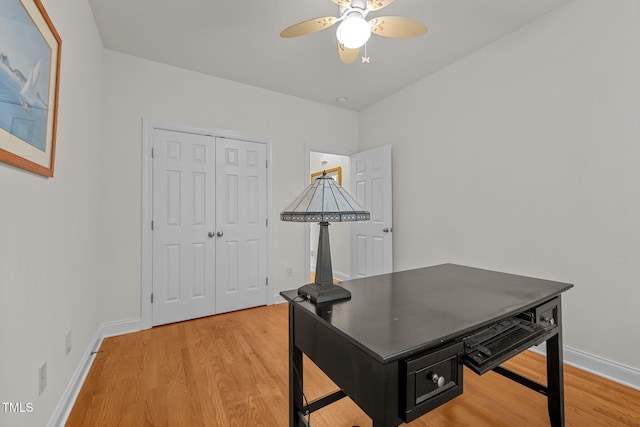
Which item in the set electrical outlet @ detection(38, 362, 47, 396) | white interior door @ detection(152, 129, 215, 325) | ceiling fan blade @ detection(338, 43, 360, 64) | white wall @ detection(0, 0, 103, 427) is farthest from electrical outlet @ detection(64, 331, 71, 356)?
ceiling fan blade @ detection(338, 43, 360, 64)

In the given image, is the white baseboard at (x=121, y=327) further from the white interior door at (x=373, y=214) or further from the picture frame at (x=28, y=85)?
the white interior door at (x=373, y=214)

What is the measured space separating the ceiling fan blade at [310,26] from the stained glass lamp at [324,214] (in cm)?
127

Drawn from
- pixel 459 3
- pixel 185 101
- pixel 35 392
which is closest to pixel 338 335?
pixel 35 392

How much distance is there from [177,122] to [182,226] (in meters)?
1.11

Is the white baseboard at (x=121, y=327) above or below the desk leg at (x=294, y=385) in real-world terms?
below

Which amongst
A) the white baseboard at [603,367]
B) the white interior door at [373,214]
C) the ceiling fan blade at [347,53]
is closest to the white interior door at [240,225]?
the white interior door at [373,214]

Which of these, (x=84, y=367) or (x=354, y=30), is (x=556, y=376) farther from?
(x=84, y=367)

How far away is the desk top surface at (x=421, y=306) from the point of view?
2.70 ft

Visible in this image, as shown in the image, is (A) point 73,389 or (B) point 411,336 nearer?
(B) point 411,336

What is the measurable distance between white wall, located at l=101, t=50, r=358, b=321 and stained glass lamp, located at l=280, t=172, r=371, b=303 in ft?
7.71

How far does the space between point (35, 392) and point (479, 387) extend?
2.39 metres

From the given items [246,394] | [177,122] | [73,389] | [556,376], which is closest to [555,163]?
[556,376]

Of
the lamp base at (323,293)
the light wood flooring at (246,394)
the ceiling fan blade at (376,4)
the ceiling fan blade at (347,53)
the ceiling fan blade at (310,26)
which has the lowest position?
the light wood flooring at (246,394)

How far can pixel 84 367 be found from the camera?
1948mm
